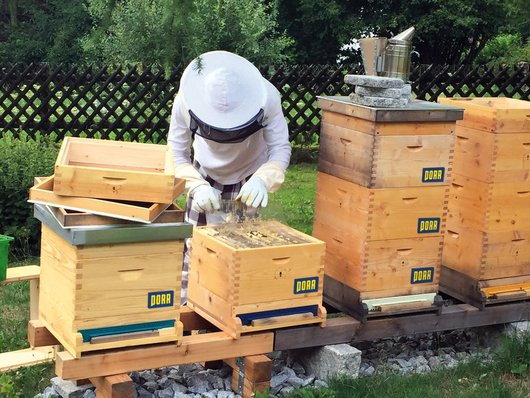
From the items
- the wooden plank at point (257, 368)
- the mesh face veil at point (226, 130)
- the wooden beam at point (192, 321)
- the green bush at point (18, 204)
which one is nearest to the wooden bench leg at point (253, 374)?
the wooden plank at point (257, 368)

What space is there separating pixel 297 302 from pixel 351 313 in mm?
428

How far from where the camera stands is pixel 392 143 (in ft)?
14.0

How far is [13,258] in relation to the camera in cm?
641

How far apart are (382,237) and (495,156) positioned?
0.82 meters

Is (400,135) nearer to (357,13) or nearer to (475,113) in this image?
(475,113)

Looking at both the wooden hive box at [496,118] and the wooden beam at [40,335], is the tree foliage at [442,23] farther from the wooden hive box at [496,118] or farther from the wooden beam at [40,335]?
the wooden beam at [40,335]

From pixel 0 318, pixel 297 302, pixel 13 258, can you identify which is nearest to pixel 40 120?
pixel 13 258

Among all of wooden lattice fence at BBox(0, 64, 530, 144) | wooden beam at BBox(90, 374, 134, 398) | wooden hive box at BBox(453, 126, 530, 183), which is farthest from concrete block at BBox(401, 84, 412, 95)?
wooden lattice fence at BBox(0, 64, 530, 144)

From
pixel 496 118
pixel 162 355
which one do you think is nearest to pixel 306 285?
pixel 162 355

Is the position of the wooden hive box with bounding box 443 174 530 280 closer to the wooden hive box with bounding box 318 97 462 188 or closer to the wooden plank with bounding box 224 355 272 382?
the wooden hive box with bounding box 318 97 462 188

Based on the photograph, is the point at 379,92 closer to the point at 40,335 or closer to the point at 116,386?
the point at 116,386

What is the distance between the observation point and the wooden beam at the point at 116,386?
377 cm

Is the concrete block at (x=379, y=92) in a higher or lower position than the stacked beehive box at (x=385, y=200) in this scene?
higher

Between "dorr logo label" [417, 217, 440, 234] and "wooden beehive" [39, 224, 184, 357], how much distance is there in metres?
1.32
